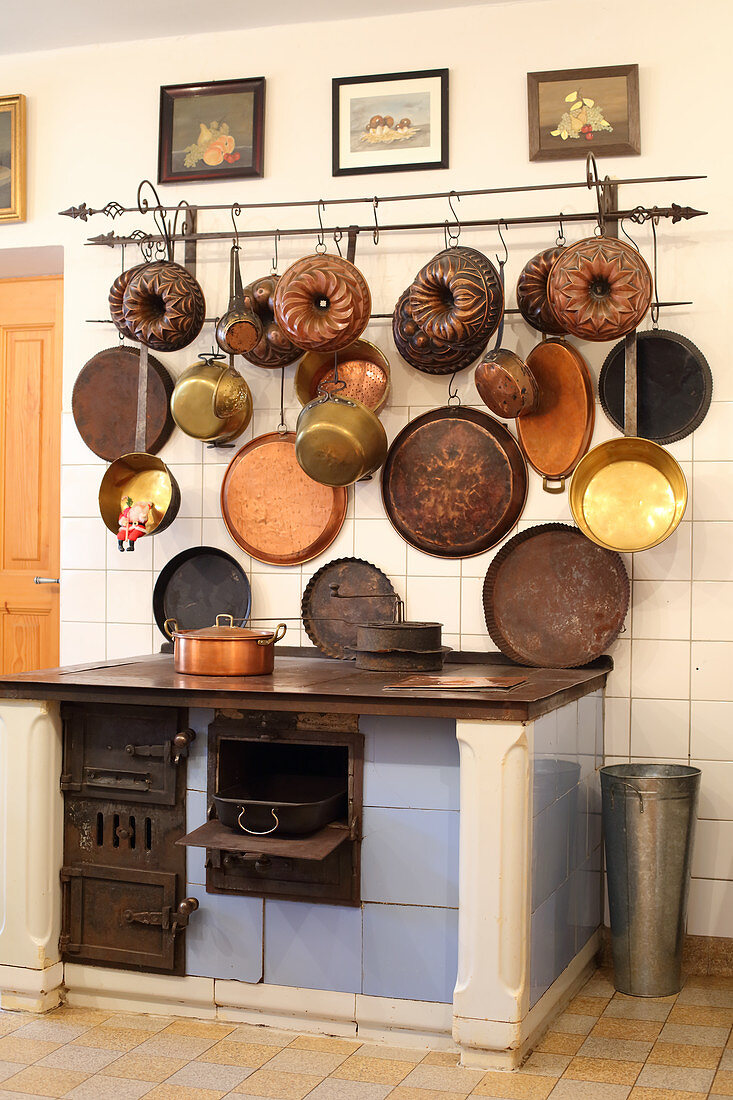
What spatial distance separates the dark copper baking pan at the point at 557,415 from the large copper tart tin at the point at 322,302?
504 millimetres

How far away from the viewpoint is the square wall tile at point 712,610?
3.06m

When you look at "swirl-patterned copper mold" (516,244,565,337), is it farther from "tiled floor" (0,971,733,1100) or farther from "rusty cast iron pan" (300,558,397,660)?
"tiled floor" (0,971,733,1100)

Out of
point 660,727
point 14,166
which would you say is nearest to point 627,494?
point 660,727

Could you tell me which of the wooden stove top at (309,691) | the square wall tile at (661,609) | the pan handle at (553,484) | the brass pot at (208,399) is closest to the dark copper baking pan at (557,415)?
the pan handle at (553,484)

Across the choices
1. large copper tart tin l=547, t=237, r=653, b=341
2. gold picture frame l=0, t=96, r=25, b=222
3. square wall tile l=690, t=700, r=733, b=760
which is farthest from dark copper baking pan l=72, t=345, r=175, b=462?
square wall tile l=690, t=700, r=733, b=760

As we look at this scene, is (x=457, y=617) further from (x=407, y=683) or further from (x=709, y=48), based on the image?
(x=709, y=48)

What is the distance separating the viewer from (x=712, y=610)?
3.08m

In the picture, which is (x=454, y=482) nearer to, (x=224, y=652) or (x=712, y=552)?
(x=712, y=552)

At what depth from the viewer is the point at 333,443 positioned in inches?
121

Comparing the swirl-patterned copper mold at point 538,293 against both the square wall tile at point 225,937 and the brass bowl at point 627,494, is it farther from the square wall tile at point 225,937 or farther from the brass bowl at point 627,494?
the square wall tile at point 225,937

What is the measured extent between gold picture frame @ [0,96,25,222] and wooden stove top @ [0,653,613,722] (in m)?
1.54

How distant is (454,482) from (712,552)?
2.38 feet

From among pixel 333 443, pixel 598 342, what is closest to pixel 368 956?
pixel 333 443

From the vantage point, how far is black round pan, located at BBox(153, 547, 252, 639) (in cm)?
341
